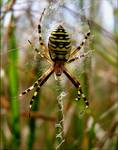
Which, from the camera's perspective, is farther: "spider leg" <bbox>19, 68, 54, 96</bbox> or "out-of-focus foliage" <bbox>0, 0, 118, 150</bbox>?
"out-of-focus foliage" <bbox>0, 0, 118, 150</bbox>

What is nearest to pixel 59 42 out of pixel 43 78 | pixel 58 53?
pixel 58 53

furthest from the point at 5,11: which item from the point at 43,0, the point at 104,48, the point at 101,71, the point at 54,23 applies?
the point at 101,71

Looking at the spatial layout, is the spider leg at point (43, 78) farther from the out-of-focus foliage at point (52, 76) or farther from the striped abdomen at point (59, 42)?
the striped abdomen at point (59, 42)

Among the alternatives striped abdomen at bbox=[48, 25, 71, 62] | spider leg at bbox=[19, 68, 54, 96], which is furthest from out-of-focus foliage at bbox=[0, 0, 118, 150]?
striped abdomen at bbox=[48, 25, 71, 62]

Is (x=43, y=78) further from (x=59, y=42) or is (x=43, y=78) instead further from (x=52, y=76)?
(x=59, y=42)

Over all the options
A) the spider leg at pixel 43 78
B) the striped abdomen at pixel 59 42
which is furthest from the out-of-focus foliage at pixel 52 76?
the striped abdomen at pixel 59 42

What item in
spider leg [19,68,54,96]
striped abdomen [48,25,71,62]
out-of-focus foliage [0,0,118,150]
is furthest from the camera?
out-of-focus foliage [0,0,118,150]

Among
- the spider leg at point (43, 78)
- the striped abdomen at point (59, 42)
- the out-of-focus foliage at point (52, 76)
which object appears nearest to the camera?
the striped abdomen at point (59, 42)

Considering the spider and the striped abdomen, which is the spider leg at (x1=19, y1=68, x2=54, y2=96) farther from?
the striped abdomen

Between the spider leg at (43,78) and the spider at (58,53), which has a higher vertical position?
the spider at (58,53)
